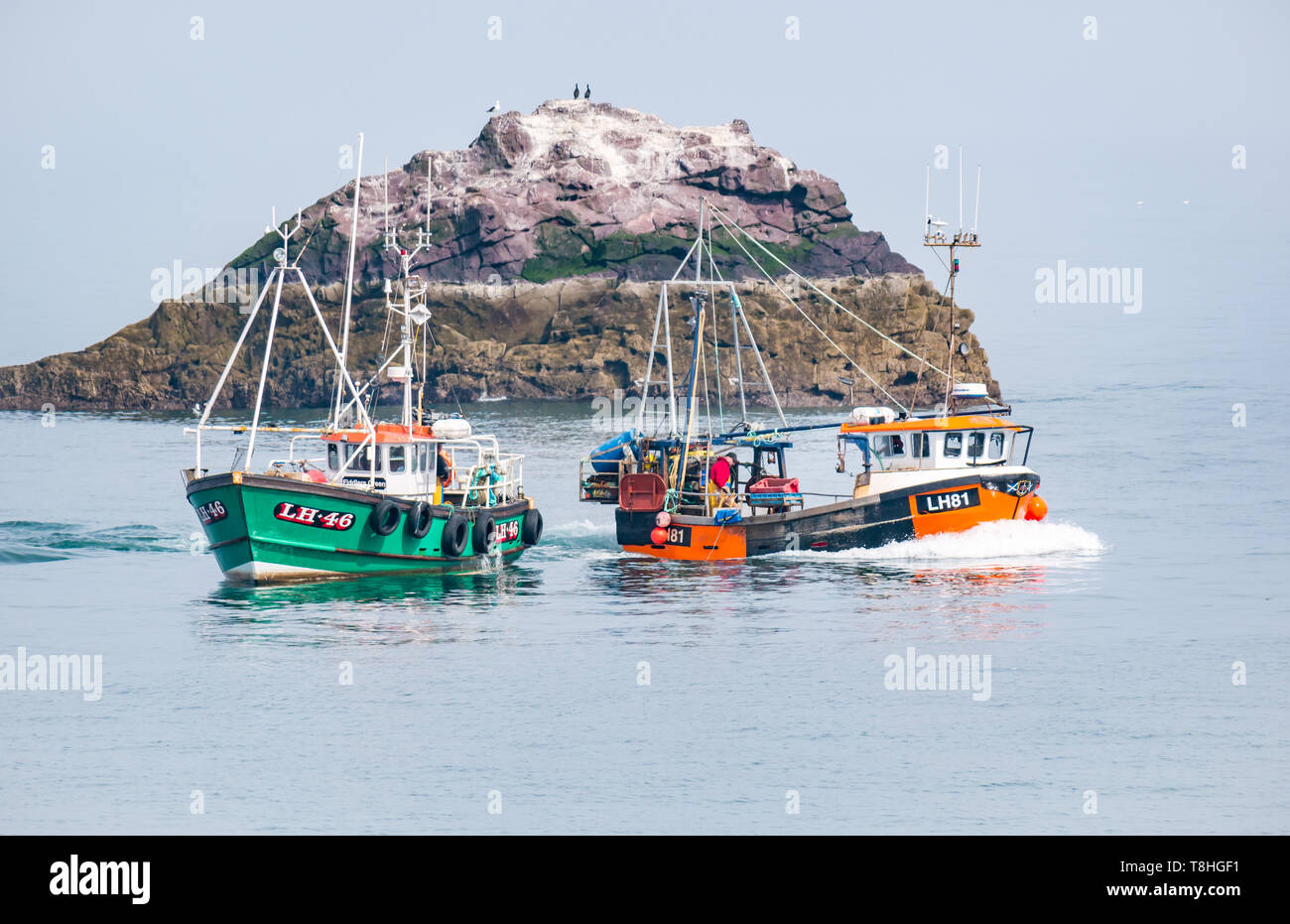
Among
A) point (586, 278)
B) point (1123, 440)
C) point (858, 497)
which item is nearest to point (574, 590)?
point (858, 497)

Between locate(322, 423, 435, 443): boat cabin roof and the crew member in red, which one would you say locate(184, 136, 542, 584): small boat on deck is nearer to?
locate(322, 423, 435, 443): boat cabin roof

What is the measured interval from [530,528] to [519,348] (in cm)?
11537

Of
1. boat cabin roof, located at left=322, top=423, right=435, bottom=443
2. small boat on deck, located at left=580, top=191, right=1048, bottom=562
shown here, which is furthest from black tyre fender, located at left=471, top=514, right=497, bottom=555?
small boat on deck, located at left=580, top=191, right=1048, bottom=562

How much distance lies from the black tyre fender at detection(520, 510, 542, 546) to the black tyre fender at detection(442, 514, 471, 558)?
417cm

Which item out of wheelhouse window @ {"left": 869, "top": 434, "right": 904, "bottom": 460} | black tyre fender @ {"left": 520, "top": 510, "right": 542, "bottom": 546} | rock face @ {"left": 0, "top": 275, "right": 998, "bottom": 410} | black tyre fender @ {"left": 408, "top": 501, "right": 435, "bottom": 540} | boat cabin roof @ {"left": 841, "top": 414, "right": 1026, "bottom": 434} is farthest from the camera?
rock face @ {"left": 0, "top": 275, "right": 998, "bottom": 410}

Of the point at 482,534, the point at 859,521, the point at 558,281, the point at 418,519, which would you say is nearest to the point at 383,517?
the point at 418,519

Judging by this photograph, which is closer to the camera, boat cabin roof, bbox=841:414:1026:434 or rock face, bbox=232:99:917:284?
boat cabin roof, bbox=841:414:1026:434

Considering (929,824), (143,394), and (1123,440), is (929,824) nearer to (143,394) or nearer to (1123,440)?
(1123,440)

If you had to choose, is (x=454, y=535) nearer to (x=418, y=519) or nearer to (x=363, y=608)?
(x=418, y=519)

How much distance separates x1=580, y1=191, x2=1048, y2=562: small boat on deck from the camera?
41.4m

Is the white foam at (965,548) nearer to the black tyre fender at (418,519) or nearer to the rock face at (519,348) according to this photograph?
the black tyre fender at (418,519)
